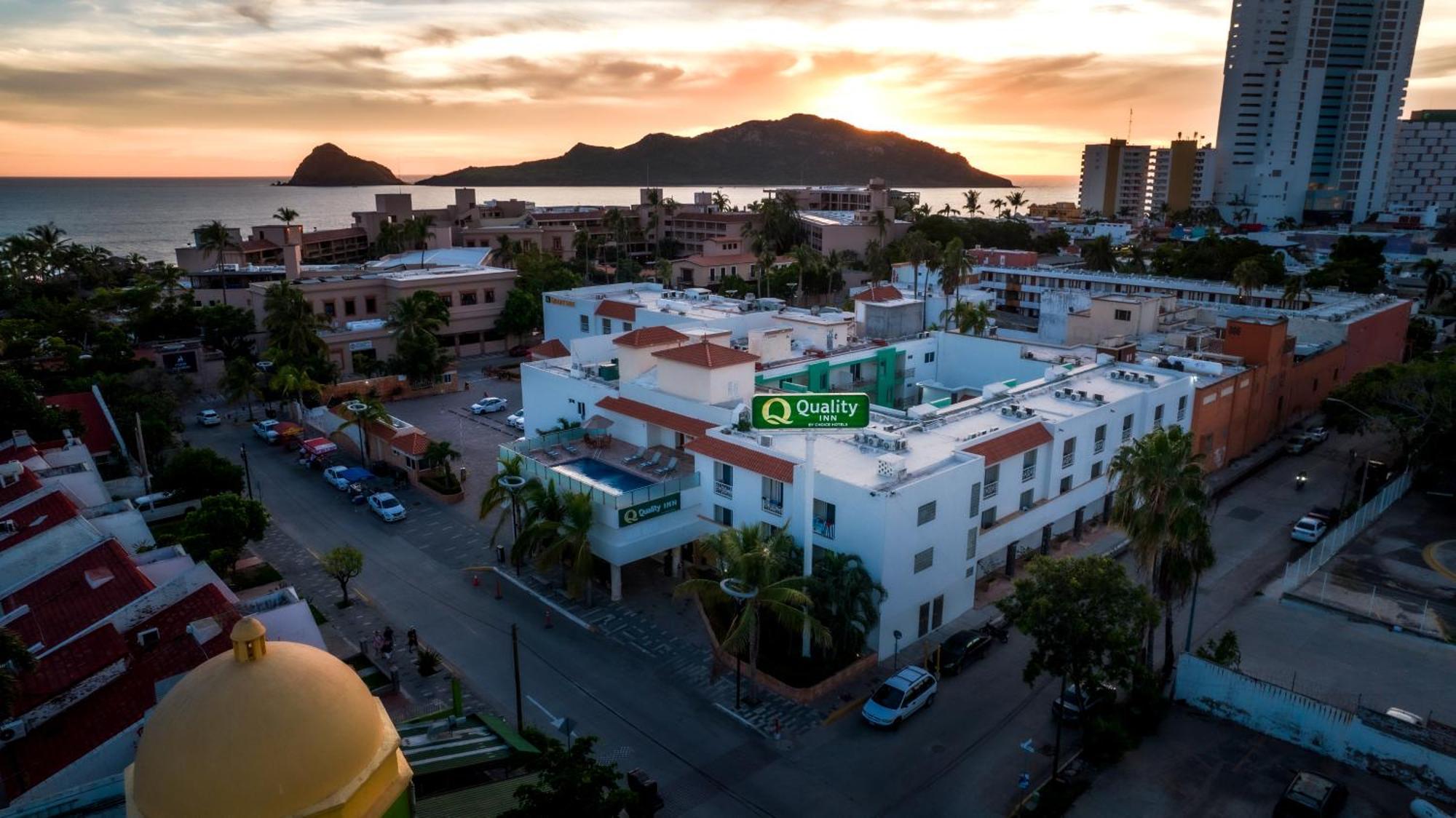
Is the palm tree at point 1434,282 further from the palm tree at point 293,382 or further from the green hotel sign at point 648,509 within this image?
the palm tree at point 293,382

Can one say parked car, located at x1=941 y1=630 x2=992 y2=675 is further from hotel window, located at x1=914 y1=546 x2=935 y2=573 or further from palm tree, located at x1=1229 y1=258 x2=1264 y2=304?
palm tree, located at x1=1229 y1=258 x2=1264 y2=304

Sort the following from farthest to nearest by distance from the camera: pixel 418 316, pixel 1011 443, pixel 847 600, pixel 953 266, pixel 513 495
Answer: pixel 953 266 < pixel 418 316 < pixel 513 495 < pixel 1011 443 < pixel 847 600

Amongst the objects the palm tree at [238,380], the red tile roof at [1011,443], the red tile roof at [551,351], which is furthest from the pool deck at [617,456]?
the palm tree at [238,380]

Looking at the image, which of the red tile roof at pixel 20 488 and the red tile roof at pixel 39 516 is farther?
the red tile roof at pixel 20 488

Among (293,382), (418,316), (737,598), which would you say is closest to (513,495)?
(737,598)

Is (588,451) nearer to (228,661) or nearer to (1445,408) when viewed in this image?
(228,661)

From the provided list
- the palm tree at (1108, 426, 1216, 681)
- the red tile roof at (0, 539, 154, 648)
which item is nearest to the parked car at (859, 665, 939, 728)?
the palm tree at (1108, 426, 1216, 681)

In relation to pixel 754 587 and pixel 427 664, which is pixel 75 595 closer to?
pixel 427 664
